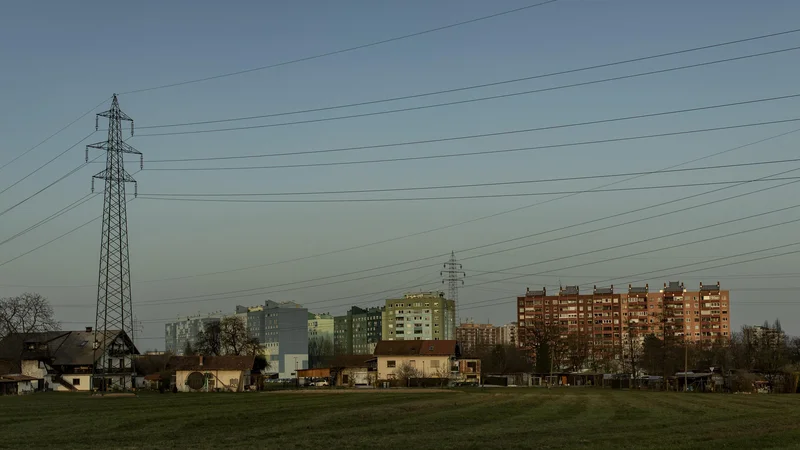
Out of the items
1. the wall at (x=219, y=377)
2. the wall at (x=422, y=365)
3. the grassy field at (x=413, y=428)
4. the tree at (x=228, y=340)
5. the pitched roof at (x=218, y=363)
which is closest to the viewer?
the grassy field at (x=413, y=428)

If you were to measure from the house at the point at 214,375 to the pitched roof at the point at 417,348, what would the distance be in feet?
107

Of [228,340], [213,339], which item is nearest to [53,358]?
[213,339]

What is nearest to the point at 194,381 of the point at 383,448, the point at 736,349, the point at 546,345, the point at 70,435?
the point at 546,345

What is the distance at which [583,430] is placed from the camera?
1550 inches

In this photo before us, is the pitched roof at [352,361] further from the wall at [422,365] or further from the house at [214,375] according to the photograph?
the house at [214,375]

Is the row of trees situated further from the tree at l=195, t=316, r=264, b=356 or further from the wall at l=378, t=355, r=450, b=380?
the tree at l=195, t=316, r=264, b=356

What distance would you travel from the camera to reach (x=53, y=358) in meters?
140

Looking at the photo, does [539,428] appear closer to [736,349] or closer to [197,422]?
[197,422]

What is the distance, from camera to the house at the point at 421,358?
486 feet

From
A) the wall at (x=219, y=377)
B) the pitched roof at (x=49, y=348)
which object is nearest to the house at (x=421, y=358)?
the wall at (x=219, y=377)

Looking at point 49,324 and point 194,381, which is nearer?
point 194,381

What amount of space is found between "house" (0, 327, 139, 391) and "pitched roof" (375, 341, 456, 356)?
143 feet

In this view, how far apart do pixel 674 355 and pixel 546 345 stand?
26570mm

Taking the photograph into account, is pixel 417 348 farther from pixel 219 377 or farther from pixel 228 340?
pixel 219 377
